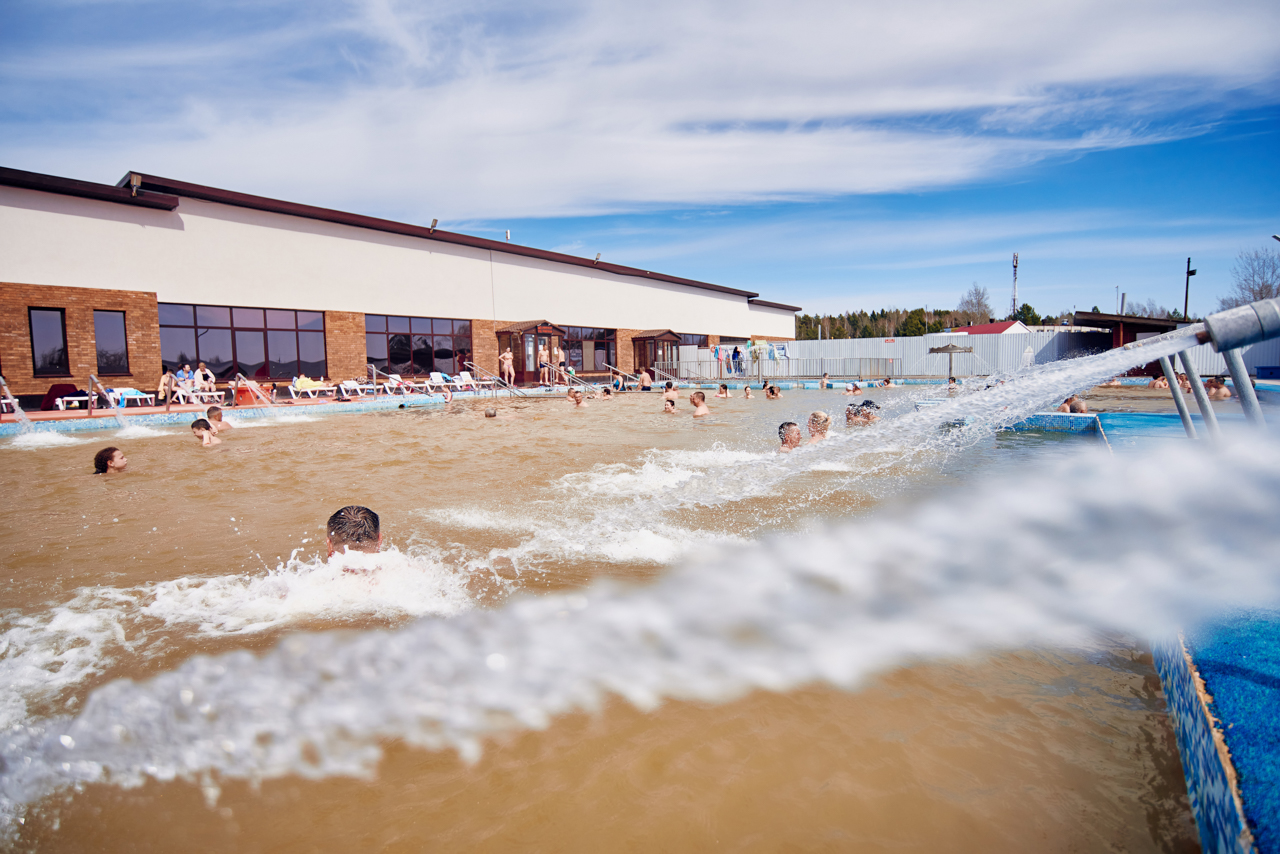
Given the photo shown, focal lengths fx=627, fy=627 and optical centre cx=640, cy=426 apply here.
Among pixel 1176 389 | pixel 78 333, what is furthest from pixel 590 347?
pixel 1176 389

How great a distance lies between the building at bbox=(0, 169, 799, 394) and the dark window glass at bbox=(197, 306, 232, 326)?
0.14 feet

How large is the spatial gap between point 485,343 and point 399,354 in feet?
11.6

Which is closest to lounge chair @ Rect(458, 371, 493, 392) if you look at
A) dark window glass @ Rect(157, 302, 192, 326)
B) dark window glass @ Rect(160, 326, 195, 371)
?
dark window glass @ Rect(160, 326, 195, 371)

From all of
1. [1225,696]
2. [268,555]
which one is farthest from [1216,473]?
[268,555]

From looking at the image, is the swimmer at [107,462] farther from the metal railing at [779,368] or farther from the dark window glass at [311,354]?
the metal railing at [779,368]

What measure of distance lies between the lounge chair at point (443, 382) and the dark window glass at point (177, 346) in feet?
22.2

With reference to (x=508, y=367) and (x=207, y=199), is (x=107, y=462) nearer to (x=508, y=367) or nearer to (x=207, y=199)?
(x=207, y=199)

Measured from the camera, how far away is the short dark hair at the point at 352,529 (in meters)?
4.42

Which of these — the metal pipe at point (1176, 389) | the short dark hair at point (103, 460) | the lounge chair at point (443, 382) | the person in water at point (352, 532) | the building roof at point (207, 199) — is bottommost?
the person in water at point (352, 532)

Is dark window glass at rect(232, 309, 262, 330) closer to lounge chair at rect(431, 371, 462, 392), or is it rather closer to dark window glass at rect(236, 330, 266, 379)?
dark window glass at rect(236, 330, 266, 379)

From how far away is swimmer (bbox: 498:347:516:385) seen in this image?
23828 millimetres

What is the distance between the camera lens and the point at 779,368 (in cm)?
3516

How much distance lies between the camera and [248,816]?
7.66 ft

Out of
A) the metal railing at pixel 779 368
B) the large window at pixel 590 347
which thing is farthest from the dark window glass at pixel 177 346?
the metal railing at pixel 779 368
